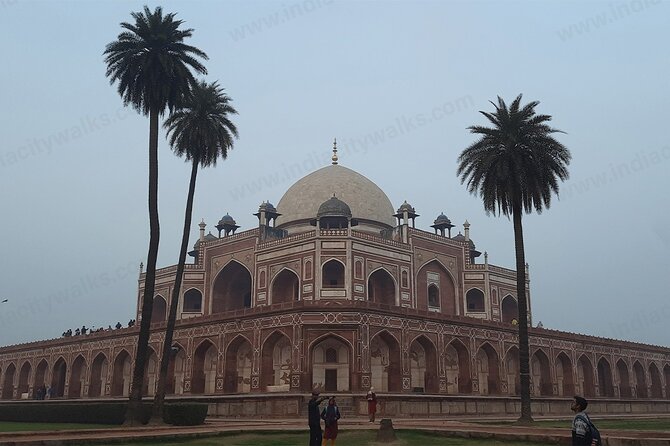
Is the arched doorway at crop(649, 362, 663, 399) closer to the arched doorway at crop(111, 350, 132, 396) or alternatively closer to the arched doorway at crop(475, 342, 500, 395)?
the arched doorway at crop(475, 342, 500, 395)

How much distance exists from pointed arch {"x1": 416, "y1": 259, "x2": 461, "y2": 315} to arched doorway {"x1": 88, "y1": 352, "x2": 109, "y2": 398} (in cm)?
2613

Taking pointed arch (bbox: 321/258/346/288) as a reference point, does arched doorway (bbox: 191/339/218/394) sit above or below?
below

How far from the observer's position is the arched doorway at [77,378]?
55.6 meters

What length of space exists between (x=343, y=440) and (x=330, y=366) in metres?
21.8

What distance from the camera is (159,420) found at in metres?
27.0

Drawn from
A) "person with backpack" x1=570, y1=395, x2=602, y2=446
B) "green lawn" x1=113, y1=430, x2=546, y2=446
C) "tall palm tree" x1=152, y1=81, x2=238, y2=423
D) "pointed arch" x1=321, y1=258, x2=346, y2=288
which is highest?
"tall palm tree" x1=152, y1=81, x2=238, y2=423

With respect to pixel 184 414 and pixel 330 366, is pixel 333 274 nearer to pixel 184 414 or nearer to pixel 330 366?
pixel 330 366

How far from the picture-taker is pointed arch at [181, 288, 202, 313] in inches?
2323

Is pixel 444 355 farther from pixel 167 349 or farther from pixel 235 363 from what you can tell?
pixel 167 349

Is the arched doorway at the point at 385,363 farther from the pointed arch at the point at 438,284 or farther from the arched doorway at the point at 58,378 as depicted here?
the arched doorway at the point at 58,378

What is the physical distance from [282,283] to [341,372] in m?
13.5

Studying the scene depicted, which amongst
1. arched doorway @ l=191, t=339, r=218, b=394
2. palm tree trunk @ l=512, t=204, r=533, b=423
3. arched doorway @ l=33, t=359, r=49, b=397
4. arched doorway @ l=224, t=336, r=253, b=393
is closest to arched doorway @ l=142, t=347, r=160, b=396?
arched doorway @ l=191, t=339, r=218, b=394

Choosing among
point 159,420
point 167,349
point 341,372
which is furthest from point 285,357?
point 159,420

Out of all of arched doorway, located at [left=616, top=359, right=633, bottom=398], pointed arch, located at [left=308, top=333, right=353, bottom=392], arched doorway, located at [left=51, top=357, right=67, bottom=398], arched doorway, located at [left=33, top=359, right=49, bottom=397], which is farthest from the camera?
arched doorway, located at [left=33, top=359, right=49, bottom=397]
